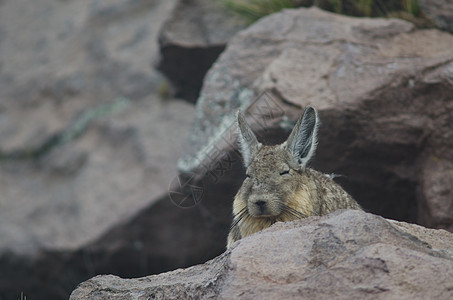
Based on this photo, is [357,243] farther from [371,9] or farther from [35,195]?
[35,195]

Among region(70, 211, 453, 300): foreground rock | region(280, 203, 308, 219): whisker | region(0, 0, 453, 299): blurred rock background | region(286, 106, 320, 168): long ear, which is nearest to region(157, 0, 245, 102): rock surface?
region(0, 0, 453, 299): blurred rock background

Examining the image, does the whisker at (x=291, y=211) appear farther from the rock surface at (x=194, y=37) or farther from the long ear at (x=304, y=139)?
the rock surface at (x=194, y=37)

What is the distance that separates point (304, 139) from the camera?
6.03 meters

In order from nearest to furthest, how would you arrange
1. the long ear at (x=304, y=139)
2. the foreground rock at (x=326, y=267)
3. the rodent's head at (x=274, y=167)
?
the foreground rock at (x=326, y=267), the rodent's head at (x=274, y=167), the long ear at (x=304, y=139)

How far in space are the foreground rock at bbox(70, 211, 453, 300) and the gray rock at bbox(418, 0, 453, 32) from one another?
472cm

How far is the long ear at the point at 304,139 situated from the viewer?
5918 millimetres

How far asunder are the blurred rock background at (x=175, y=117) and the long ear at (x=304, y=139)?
4.11ft

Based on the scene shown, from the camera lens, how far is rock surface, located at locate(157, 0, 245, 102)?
9938 millimetres

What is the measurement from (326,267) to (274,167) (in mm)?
2061

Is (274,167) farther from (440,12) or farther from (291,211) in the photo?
(440,12)

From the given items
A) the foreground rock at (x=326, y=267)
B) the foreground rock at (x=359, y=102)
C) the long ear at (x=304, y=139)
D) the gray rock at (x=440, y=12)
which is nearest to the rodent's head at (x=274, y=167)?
the long ear at (x=304, y=139)

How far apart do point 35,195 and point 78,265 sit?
225 centimetres

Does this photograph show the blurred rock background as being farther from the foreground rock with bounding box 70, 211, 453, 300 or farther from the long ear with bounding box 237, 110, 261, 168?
the foreground rock with bounding box 70, 211, 453, 300

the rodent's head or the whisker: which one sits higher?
the rodent's head
